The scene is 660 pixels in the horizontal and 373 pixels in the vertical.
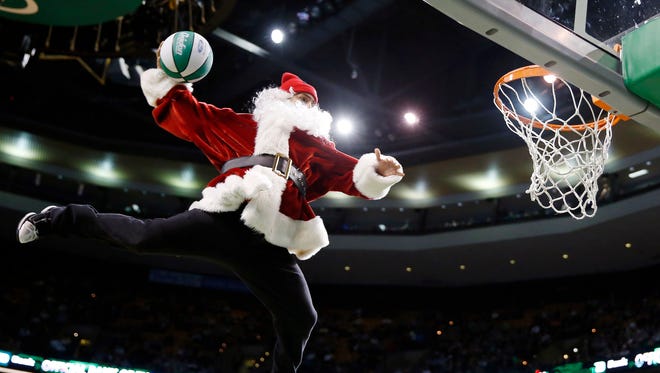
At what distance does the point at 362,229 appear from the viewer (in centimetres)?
1856

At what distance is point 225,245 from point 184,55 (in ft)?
3.02

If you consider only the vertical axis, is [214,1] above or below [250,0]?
below

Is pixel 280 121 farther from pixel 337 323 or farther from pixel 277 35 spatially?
pixel 337 323

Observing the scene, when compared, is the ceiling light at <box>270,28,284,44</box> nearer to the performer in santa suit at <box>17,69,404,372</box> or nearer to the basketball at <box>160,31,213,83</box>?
the performer in santa suit at <box>17,69,404,372</box>

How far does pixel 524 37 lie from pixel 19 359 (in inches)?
544

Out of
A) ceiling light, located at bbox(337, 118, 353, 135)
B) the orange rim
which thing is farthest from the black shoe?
ceiling light, located at bbox(337, 118, 353, 135)

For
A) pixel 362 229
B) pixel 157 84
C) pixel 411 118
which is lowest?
pixel 157 84

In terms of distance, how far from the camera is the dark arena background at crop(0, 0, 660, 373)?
1496cm

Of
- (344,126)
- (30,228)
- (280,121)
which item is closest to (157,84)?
(280,121)

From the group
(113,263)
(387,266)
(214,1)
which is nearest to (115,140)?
(113,263)

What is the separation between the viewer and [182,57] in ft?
11.9

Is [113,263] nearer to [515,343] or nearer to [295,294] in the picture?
[515,343]

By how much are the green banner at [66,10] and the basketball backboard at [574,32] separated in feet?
19.0

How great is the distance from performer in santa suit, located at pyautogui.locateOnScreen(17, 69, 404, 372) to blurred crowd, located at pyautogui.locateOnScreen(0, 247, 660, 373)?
11906 millimetres
